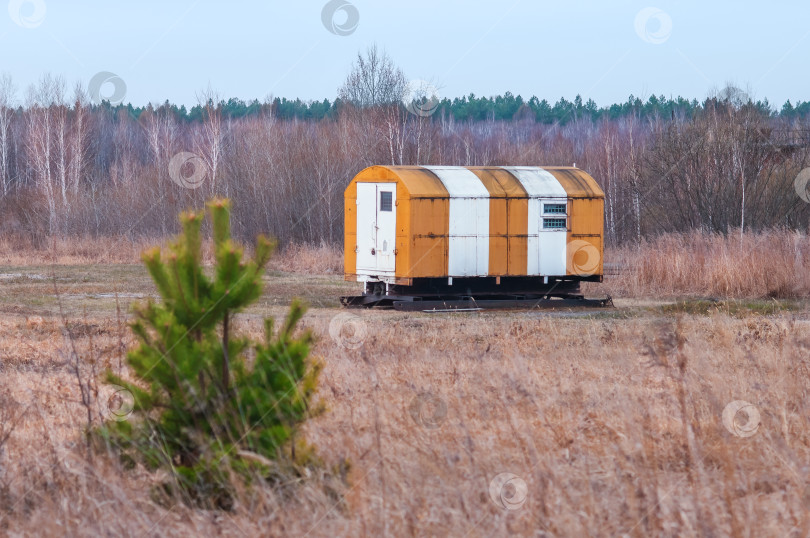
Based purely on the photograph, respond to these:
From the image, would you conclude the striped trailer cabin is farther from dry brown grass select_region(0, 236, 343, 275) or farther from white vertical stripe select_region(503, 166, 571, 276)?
dry brown grass select_region(0, 236, 343, 275)

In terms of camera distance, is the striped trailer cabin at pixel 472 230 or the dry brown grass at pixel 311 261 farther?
the dry brown grass at pixel 311 261

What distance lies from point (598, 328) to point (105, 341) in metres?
6.70

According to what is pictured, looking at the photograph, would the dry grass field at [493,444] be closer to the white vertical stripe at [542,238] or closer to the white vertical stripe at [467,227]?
the white vertical stripe at [467,227]

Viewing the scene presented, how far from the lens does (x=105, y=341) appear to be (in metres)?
12.3


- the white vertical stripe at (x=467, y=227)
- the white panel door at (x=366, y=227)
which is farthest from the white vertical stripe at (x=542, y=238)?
the white panel door at (x=366, y=227)

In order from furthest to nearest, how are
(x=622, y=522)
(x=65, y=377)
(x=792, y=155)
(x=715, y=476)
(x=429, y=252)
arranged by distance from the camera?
(x=792, y=155) < (x=429, y=252) < (x=65, y=377) < (x=715, y=476) < (x=622, y=522)

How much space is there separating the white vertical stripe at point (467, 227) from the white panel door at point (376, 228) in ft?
3.57

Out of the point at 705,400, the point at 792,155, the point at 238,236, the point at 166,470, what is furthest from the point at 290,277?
the point at 166,470

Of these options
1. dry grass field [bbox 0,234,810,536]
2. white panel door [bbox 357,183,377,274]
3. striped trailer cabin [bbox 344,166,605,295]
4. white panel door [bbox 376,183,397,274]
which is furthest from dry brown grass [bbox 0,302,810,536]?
white panel door [bbox 357,183,377,274]

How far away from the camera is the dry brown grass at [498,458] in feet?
14.2

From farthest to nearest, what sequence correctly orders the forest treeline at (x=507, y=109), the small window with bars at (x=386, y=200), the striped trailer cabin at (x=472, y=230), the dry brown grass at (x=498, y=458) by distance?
the forest treeline at (x=507, y=109)
the small window with bars at (x=386, y=200)
the striped trailer cabin at (x=472, y=230)
the dry brown grass at (x=498, y=458)

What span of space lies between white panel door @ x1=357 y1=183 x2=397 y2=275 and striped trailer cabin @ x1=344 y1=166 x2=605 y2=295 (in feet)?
0.06

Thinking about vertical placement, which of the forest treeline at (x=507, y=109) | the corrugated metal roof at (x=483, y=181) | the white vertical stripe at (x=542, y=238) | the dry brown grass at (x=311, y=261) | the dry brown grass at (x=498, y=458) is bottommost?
the dry brown grass at (x=498, y=458)

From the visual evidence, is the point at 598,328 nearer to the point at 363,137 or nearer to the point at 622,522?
the point at 622,522
